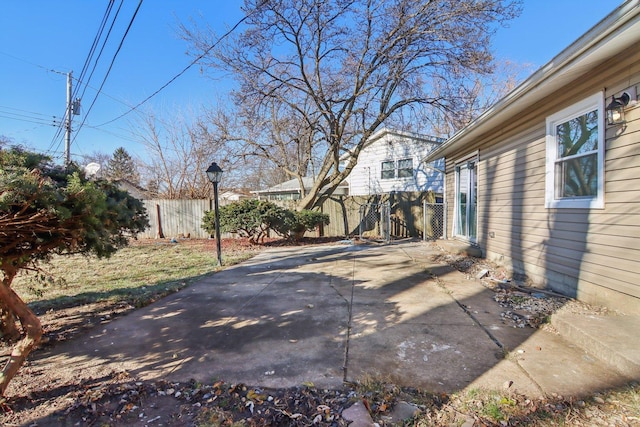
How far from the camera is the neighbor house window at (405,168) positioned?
14377mm

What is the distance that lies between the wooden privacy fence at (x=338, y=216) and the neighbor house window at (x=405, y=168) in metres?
2.42

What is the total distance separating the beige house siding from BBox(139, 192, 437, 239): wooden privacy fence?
5.76 m

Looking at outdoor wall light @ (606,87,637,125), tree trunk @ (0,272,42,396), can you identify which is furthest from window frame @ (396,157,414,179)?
tree trunk @ (0,272,42,396)

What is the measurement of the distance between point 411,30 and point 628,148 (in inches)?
269

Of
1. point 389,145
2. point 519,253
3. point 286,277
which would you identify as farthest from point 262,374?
point 389,145

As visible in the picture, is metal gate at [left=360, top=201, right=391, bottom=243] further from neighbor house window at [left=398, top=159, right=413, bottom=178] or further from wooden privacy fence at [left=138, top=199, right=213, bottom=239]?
wooden privacy fence at [left=138, top=199, right=213, bottom=239]

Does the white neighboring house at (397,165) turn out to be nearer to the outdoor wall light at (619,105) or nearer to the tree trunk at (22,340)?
the outdoor wall light at (619,105)

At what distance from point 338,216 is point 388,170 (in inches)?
155

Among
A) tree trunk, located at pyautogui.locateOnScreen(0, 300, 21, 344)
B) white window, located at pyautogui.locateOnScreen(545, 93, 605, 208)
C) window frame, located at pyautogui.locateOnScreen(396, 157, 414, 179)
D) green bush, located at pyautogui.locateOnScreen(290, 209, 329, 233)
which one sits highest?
window frame, located at pyautogui.locateOnScreen(396, 157, 414, 179)

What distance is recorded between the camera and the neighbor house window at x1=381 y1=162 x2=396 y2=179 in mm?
14920

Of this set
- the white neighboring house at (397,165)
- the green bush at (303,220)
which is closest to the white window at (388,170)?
the white neighboring house at (397,165)

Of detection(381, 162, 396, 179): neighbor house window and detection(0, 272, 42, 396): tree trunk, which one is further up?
detection(381, 162, 396, 179): neighbor house window

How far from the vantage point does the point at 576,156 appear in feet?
12.9

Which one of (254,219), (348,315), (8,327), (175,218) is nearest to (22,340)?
(8,327)
